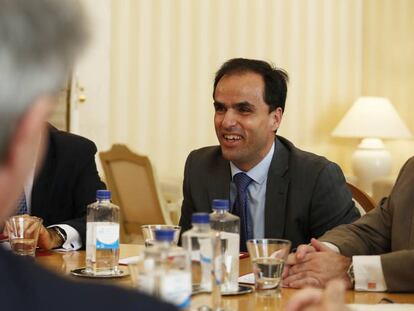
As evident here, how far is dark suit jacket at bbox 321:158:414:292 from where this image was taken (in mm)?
2703

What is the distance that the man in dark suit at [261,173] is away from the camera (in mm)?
3207

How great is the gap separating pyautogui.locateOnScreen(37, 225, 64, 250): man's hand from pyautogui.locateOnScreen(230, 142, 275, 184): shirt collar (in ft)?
2.62

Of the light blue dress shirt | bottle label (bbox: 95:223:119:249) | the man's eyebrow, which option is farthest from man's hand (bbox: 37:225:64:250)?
the man's eyebrow

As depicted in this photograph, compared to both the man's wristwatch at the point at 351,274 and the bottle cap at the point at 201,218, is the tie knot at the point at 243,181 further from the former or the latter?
the bottle cap at the point at 201,218

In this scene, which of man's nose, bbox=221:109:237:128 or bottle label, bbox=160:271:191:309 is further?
man's nose, bbox=221:109:237:128

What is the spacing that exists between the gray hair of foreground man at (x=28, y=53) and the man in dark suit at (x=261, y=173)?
7.66 feet

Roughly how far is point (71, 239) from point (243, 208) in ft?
2.28

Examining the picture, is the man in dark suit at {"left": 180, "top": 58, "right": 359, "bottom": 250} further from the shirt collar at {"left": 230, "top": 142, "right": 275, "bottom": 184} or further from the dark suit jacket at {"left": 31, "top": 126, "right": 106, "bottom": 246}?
the dark suit jacket at {"left": 31, "top": 126, "right": 106, "bottom": 246}

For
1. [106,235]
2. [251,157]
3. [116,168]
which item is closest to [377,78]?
[116,168]

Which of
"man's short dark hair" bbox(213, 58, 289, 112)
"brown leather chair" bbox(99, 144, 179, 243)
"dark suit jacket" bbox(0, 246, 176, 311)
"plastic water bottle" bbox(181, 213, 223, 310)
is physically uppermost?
"man's short dark hair" bbox(213, 58, 289, 112)

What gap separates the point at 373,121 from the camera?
6.54 metres

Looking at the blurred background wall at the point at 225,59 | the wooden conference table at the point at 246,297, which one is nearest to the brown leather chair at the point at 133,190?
the blurred background wall at the point at 225,59

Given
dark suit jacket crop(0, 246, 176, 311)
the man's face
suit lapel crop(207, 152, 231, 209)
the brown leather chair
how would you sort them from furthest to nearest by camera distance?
the brown leather chair
the man's face
suit lapel crop(207, 152, 231, 209)
dark suit jacket crop(0, 246, 176, 311)

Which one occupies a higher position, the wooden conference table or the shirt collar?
the shirt collar
